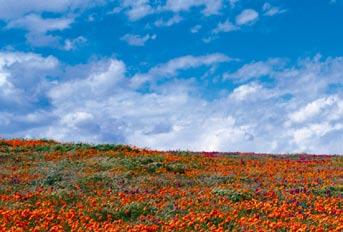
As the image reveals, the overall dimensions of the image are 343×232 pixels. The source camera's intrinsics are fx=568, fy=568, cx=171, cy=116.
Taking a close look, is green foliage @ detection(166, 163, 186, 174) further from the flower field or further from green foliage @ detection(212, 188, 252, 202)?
green foliage @ detection(212, 188, 252, 202)

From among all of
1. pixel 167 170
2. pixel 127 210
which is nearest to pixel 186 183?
pixel 167 170

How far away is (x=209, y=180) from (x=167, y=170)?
3783mm

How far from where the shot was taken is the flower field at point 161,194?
14320mm

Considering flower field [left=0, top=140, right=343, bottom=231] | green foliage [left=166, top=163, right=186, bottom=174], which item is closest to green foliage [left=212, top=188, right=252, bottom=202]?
flower field [left=0, top=140, right=343, bottom=231]

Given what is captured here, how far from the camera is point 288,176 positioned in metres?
26.9

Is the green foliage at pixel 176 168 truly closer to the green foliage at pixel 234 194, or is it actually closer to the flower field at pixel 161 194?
the flower field at pixel 161 194

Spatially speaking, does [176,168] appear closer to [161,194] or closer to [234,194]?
[161,194]

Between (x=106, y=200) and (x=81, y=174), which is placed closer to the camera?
(x=106, y=200)

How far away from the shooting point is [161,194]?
19.0m

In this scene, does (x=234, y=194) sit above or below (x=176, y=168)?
below

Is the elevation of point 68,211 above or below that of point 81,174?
below

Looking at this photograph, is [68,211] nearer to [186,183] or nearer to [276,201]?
[276,201]

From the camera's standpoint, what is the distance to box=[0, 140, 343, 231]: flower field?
14.3m

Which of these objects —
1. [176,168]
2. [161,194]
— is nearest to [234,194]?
[161,194]
